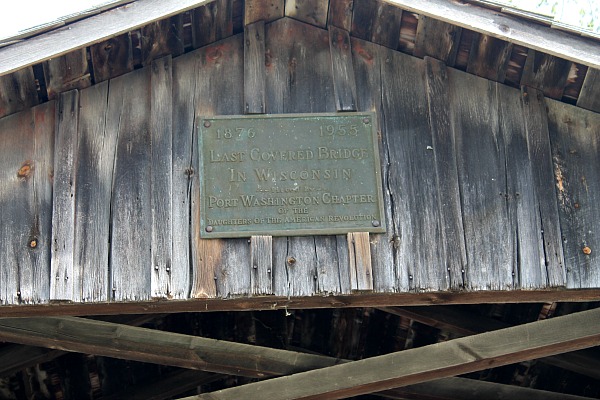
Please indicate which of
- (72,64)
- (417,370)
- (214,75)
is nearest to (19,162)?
(72,64)

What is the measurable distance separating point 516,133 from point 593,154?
1.59 ft

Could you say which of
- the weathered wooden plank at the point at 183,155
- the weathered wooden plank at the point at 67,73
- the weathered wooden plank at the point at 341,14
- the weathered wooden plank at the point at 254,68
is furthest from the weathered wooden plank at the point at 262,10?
the weathered wooden plank at the point at 67,73

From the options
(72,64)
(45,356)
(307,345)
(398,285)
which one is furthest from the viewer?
(307,345)

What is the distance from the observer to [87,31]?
18.8 feet

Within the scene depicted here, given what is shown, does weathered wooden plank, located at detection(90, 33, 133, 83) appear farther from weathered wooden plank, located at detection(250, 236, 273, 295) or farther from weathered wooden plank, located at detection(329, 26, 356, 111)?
weathered wooden plank, located at detection(250, 236, 273, 295)

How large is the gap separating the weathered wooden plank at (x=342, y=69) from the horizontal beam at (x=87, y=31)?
38.0 inches

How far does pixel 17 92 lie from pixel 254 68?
4.82 feet

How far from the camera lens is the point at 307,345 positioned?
8383 millimetres

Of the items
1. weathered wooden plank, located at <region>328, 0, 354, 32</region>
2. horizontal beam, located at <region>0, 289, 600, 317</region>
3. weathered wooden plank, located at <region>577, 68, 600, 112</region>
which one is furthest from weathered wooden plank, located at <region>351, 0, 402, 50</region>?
horizontal beam, located at <region>0, 289, 600, 317</region>

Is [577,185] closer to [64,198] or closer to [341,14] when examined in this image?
[341,14]

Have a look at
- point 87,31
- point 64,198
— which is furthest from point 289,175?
Result: point 87,31

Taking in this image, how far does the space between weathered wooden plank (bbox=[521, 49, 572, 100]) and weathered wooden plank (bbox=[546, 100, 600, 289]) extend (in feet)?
0.31

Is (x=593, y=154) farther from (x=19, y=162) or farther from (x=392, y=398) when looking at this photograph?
(x=19, y=162)

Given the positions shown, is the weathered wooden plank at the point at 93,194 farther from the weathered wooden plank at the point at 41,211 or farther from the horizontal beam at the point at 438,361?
the horizontal beam at the point at 438,361
